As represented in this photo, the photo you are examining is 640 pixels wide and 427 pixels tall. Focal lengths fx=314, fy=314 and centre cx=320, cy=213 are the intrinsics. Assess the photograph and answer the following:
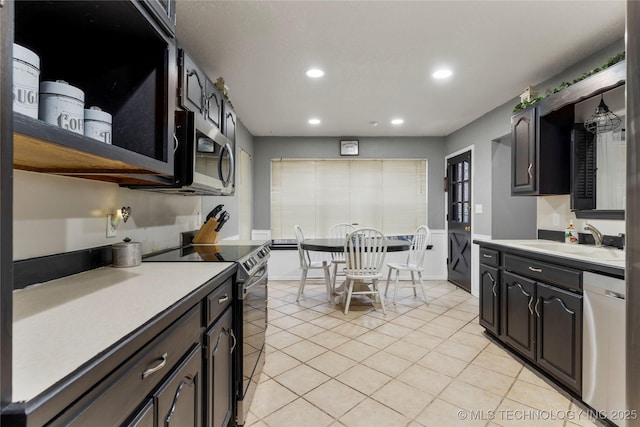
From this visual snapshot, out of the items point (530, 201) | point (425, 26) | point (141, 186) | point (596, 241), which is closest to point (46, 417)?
point (141, 186)

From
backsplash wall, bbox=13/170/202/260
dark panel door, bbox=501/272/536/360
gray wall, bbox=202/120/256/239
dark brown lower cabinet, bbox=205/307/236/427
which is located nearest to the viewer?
backsplash wall, bbox=13/170/202/260

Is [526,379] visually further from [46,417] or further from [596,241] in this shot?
[46,417]

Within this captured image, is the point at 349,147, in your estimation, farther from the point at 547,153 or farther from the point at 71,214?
the point at 71,214

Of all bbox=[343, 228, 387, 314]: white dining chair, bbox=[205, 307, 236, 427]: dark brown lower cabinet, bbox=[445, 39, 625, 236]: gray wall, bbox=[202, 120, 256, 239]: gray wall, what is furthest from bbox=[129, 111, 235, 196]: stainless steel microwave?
bbox=[445, 39, 625, 236]: gray wall

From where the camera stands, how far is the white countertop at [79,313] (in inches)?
21.7

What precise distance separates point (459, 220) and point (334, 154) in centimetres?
228

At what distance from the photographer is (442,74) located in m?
2.87

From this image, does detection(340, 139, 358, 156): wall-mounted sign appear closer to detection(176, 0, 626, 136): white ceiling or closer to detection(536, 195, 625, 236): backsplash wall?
detection(176, 0, 626, 136): white ceiling

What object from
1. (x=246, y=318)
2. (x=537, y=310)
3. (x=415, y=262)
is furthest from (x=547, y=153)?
(x=246, y=318)

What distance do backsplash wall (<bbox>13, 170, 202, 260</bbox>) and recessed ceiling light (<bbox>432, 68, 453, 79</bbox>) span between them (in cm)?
254

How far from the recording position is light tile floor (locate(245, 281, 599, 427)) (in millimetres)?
1787

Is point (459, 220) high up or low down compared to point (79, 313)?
up

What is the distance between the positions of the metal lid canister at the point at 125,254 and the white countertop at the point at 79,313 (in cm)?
5

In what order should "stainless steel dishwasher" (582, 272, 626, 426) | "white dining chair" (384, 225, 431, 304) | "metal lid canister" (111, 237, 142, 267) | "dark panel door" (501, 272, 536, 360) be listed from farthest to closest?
"white dining chair" (384, 225, 431, 304), "dark panel door" (501, 272, 536, 360), "stainless steel dishwasher" (582, 272, 626, 426), "metal lid canister" (111, 237, 142, 267)
